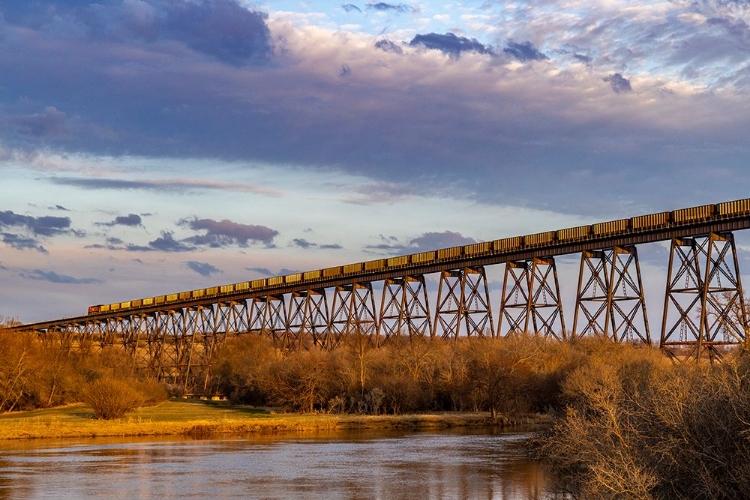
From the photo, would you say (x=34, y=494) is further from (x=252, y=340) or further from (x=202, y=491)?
(x=252, y=340)

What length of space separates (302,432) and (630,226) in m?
20.3

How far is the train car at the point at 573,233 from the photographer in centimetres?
5050

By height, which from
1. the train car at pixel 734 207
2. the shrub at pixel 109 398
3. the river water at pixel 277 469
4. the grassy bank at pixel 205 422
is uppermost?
the train car at pixel 734 207

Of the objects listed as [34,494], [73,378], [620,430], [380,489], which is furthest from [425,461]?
[73,378]

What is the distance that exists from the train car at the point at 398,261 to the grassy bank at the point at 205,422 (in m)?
14.0

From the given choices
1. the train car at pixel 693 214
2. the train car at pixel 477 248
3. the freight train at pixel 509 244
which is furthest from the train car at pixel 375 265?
the train car at pixel 693 214

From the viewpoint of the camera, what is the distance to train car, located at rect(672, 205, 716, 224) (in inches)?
1693

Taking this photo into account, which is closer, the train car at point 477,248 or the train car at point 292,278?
the train car at point 477,248

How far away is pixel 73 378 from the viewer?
213 feet

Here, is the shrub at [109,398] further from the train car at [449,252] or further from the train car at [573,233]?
the train car at [573,233]

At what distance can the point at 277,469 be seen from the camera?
99.6 ft

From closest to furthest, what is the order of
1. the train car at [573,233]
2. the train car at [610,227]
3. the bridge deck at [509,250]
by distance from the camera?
the bridge deck at [509,250]
the train car at [610,227]
the train car at [573,233]

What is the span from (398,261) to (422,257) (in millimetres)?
2775

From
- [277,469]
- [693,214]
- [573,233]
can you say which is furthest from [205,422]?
[693,214]
